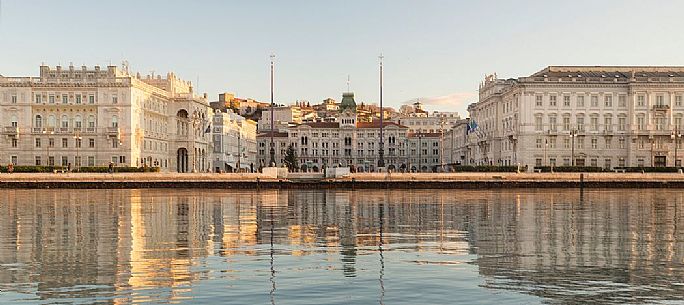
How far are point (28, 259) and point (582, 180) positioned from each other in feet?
237

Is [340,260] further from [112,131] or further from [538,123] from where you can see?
[538,123]

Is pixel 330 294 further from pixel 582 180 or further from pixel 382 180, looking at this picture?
pixel 582 180

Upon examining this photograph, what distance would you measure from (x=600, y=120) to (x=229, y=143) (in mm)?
76286

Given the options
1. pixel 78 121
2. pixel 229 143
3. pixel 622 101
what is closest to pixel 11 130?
pixel 78 121

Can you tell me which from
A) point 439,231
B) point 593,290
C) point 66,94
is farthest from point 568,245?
point 66,94

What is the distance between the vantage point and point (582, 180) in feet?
282

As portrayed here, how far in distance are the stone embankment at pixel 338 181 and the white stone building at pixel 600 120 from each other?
30.2 m

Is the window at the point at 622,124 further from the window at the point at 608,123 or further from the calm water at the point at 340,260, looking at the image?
the calm water at the point at 340,260

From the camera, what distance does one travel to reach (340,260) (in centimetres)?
2078

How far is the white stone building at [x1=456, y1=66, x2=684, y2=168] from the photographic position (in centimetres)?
11744

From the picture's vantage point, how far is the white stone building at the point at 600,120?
4624 inches

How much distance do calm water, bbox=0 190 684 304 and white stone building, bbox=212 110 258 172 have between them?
116091 millimetres

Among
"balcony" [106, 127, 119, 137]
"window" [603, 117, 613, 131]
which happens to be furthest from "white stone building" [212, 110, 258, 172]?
"window" [603, 117, 613, 131]

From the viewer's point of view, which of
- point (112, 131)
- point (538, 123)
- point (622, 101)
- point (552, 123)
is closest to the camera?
point (112, 131)
